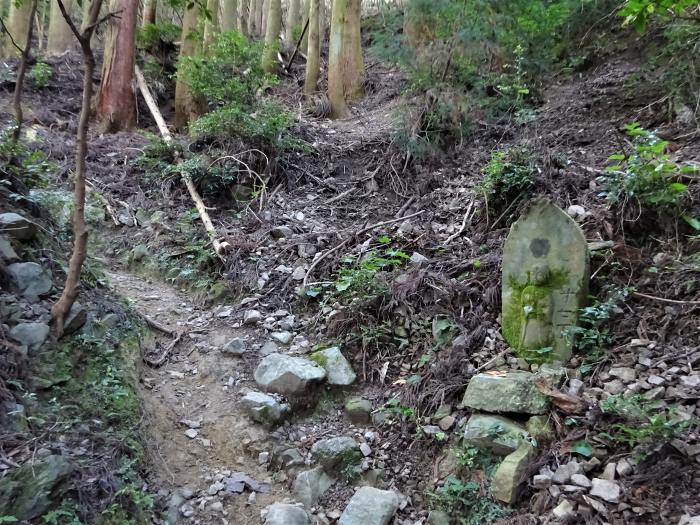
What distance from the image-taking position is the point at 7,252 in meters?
3.83

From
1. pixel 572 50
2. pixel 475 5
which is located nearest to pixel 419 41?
pixel 475 5

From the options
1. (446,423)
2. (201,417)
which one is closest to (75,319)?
(201,417)

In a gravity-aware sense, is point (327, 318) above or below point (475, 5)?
below

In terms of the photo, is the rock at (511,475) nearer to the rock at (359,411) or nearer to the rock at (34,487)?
the rock at (359,411)

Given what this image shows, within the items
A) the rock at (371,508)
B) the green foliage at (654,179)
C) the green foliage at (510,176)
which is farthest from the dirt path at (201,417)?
the green foliage at (654,179)

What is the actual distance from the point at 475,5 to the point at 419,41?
1.01 m

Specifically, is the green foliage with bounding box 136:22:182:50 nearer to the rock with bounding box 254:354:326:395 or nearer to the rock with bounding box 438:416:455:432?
the rock with bounding box 254:354:326:395

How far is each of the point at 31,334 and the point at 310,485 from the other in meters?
2.19

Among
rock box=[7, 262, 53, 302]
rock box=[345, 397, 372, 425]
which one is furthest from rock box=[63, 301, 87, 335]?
rock box=[345, 397, 372, 425]

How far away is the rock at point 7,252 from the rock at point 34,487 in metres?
1.71

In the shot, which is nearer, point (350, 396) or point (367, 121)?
point (350, 396)

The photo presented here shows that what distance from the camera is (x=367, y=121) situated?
9570 mm

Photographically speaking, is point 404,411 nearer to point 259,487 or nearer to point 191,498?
point 259,487

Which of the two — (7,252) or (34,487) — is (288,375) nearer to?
(34,487)
